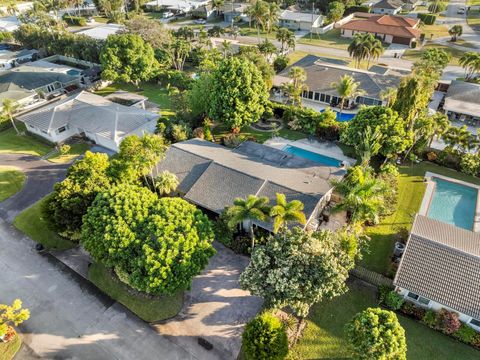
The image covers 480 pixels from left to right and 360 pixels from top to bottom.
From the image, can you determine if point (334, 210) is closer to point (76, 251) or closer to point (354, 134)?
point (354, 134)

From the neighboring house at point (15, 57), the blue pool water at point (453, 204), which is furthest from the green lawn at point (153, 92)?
the blue pool water at point (453, 204)

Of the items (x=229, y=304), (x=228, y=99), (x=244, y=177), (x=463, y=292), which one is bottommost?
(x=229, y=304)

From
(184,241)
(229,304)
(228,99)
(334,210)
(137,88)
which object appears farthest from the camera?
(137,88)

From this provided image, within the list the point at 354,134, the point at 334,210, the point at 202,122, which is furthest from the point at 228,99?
the point at 334,210

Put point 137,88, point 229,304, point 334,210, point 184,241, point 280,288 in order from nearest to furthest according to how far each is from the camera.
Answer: point 280,288
point 184,241
point 229,304
point 334,210
point 137,88

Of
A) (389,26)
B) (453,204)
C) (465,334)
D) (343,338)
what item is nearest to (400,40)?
(389,26)

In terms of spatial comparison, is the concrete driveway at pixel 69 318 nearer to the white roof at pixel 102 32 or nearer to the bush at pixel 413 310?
the bush at pixel 413 310

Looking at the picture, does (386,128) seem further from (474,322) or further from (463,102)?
(463,102)
